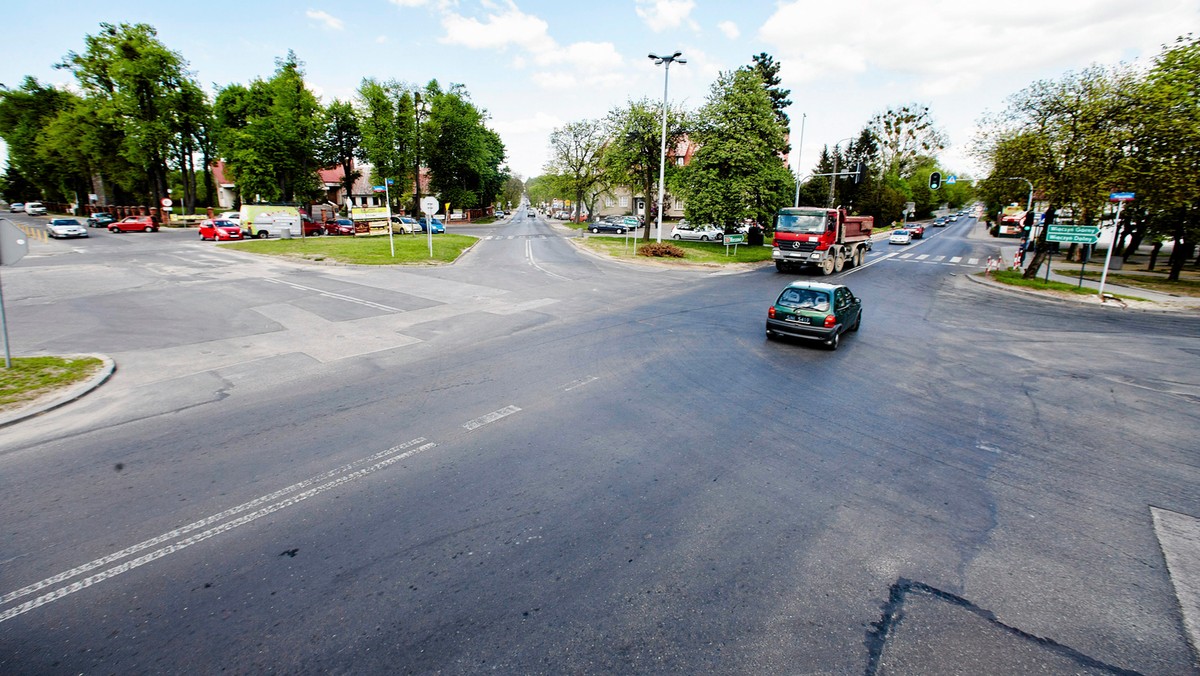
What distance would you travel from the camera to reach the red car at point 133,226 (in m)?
43.9

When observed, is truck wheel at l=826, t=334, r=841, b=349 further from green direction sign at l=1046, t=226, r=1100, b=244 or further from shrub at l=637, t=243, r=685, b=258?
shrub at l=637, t=243, r=685, b=258

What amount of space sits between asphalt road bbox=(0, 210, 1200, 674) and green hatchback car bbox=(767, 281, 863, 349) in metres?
0.50

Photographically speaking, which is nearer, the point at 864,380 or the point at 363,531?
the point at 363,531

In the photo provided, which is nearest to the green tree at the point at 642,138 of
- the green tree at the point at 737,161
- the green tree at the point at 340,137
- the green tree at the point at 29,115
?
the green tree at the point at 737,161

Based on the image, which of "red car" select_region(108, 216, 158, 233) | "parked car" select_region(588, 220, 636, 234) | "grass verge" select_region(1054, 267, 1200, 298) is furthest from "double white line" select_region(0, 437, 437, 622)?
"red car" select_region(108, 216, 158, 233)

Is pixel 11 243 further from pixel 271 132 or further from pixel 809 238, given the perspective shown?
pixel 271 132

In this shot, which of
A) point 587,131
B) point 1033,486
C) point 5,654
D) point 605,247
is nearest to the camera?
point 5,654

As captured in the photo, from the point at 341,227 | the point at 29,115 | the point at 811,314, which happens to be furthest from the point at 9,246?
the point at 29,115

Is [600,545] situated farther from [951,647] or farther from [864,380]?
[864,380]

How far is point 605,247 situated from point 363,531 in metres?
33.3

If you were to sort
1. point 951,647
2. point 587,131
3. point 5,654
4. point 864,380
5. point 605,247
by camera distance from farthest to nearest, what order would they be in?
point 587,131
point 605,247
point 864,380
point 951,647
point 5,654

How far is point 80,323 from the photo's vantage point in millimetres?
12867

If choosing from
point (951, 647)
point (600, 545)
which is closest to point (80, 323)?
point (600, 545)

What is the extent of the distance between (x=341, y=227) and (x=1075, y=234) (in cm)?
4873
